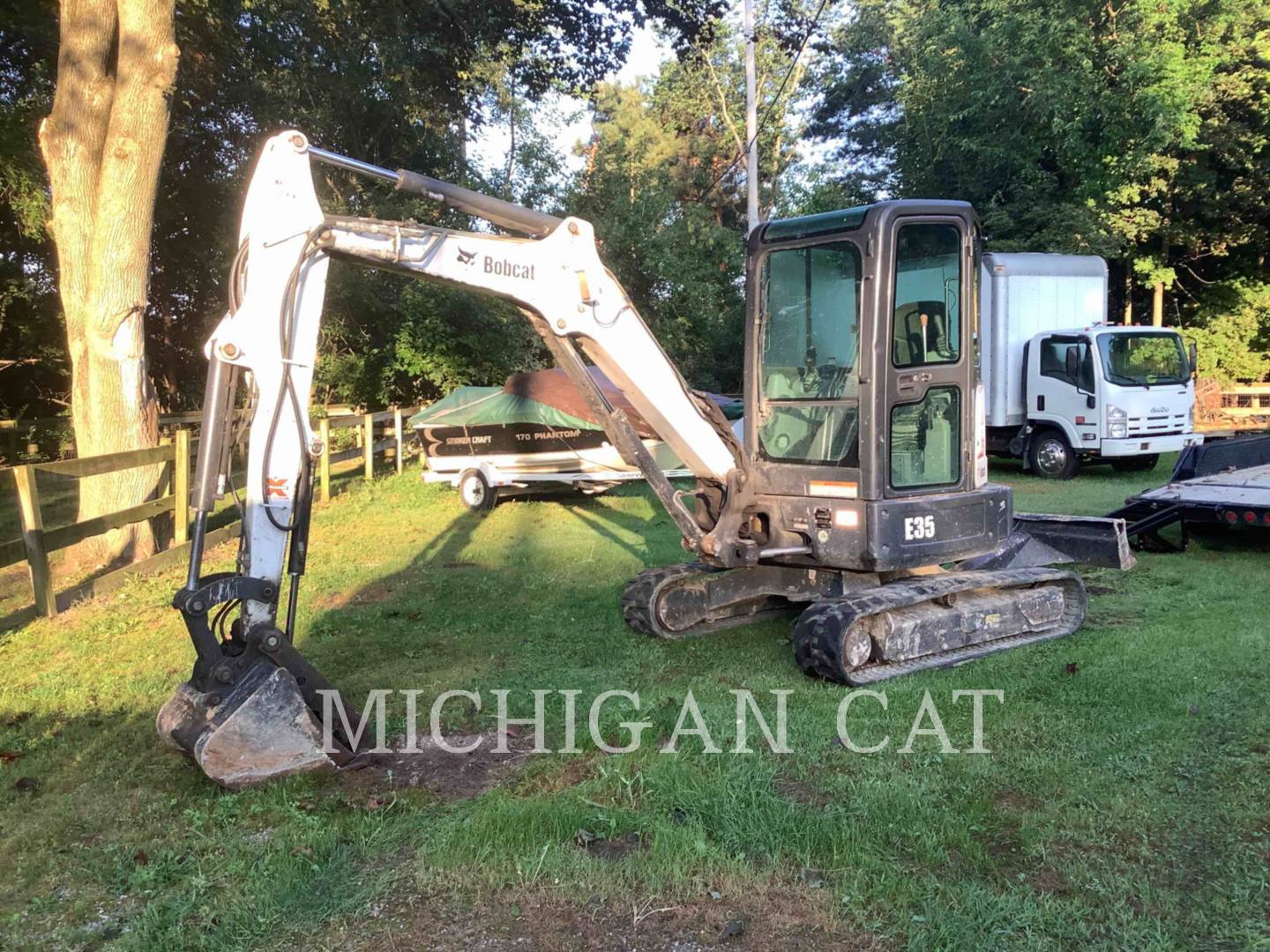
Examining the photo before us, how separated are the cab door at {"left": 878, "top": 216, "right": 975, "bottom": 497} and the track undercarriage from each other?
2.32 ft

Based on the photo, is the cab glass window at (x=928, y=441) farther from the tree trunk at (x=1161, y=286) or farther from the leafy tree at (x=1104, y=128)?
the tree trunk at (x=1161, y=286)

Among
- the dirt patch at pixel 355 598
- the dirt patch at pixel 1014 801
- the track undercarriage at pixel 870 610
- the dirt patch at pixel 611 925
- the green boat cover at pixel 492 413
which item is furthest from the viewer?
the green boat cover at pixel 492 413

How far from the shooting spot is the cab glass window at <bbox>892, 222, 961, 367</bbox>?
19.4 feet

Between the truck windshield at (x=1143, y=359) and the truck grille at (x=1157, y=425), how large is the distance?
539 mm

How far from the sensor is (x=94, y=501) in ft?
30.6

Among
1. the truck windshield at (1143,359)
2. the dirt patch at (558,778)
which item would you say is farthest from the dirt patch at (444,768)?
the truck windshield at (1143,359)

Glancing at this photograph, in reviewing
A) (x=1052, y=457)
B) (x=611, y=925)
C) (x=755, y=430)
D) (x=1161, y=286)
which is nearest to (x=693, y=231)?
(x=1161, y=286)

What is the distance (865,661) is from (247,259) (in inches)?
159

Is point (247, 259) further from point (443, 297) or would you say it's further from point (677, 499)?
point (443, 297)

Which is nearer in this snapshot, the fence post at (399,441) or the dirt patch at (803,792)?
the dirt patch at (803,792)

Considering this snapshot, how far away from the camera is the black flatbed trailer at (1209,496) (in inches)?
334

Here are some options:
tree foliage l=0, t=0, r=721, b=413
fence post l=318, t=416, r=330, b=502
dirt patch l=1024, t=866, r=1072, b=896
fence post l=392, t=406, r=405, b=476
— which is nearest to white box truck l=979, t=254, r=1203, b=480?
tree foliage l=0, t=0, r=721, b=413

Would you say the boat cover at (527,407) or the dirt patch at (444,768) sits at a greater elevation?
the boat cover at (527,407)

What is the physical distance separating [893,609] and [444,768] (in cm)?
285
